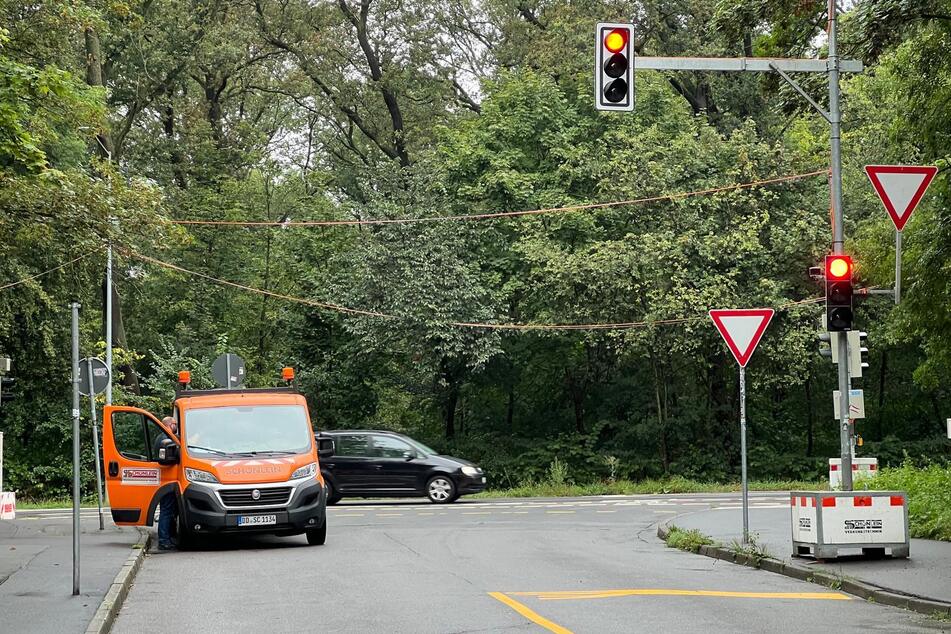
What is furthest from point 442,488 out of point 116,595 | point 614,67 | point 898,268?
point 116,595

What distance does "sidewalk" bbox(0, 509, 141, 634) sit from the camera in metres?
11.4

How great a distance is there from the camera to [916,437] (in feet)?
149

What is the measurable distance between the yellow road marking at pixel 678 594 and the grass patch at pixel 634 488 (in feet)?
76.6

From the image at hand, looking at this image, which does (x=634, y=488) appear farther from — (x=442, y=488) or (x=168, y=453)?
(x=168, y=453)

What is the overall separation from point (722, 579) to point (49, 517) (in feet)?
57.7

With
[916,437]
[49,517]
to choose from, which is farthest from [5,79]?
[916,437]

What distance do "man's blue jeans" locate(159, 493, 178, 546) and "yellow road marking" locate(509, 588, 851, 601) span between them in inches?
308

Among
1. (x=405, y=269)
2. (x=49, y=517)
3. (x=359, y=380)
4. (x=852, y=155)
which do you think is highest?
(x=852, y=155)

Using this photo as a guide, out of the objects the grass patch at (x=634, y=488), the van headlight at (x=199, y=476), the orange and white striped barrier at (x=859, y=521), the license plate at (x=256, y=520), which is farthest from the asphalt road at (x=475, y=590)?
the grass patch at (x=634, y=488)

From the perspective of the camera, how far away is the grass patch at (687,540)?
18.4 metres

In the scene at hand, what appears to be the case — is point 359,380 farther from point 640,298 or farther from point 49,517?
point 49,517

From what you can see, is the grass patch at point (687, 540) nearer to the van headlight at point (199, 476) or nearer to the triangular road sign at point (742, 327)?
the triangular road sign at point (742, 327)

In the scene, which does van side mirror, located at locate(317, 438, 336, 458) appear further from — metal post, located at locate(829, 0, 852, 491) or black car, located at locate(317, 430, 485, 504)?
black car, located at locate(317, 430, 485, 504)

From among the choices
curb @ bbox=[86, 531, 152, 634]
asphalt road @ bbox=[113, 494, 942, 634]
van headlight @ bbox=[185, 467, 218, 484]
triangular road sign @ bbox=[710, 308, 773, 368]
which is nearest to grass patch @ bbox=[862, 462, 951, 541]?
triangular road sign @ bbox=[710, 308, 773, 368]
